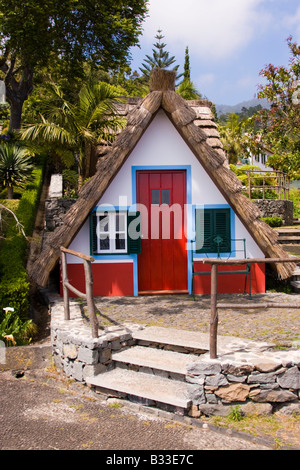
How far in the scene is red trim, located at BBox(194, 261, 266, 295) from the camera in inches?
366

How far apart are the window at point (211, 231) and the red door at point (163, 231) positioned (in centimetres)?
34

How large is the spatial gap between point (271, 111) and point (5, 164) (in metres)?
8.16

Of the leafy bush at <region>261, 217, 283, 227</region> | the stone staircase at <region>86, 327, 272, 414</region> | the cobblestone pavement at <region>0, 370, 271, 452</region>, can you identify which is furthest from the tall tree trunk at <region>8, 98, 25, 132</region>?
the cobblestone pavement at <region>0, 370, 271, 452</region>

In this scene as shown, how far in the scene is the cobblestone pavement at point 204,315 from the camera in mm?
6555

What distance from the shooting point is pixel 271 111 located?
1410 cm

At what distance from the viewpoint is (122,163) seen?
9047 millimetres

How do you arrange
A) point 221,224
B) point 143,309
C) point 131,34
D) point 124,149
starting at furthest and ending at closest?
point 131,34
point 221,224
point 124,149
point 143,309

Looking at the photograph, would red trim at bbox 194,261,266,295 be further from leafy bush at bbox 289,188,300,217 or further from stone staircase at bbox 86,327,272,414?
leafy bush at bbox 289,188,300,217

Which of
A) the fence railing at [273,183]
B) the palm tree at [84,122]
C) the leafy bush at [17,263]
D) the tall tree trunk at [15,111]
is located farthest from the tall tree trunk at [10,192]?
the fence railing at [273,183]

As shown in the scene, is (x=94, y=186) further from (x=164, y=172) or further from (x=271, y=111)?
(x=271, y=111)

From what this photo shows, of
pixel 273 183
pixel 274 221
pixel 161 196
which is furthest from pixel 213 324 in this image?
pixel 273 183

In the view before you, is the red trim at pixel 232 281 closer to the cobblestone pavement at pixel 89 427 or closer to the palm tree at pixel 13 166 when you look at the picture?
the cobblestone pavement at pixel 89 427

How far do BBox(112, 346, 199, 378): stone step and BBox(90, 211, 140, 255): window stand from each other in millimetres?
3141

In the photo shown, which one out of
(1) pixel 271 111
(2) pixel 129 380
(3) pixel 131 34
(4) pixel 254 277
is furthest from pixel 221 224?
(3) pixel 131 34
